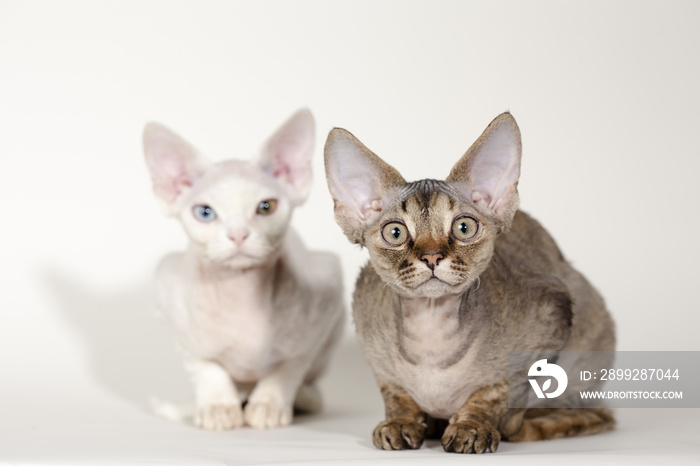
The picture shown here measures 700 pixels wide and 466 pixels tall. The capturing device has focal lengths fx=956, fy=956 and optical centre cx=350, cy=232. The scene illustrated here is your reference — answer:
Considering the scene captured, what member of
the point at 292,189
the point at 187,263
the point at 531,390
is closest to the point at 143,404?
the point at 187,263

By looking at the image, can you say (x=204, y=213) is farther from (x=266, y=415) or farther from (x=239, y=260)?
(x=266, y=415)

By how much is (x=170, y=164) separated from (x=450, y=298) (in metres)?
1.15

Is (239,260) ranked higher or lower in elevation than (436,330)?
higher

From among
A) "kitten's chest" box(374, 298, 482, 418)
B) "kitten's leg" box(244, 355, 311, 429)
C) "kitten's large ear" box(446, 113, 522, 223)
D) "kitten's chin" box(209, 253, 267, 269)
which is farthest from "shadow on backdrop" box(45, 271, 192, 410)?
"kitten's large ear" box(446, 113, 522, 223)

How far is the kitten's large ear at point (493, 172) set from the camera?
95.7 inches

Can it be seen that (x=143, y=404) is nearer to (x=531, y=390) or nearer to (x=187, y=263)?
(x=187, y=263)

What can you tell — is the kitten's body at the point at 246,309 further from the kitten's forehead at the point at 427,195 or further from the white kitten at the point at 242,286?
the kitten's forehead at the point at 427,195

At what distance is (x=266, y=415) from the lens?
10.4ft

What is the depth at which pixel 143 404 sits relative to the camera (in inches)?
142

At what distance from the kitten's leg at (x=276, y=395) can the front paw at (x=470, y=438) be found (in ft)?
2.83

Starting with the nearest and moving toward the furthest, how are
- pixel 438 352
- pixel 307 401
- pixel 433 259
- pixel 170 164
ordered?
pixel 433 259 < pixel 438 352 < pixel 170 164 < pixel 307 401

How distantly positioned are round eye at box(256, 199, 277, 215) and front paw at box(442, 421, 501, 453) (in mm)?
964

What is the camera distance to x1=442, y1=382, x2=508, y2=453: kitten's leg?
242 centimetres

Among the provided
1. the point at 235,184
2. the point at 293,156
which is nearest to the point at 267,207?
the point at 235,184
